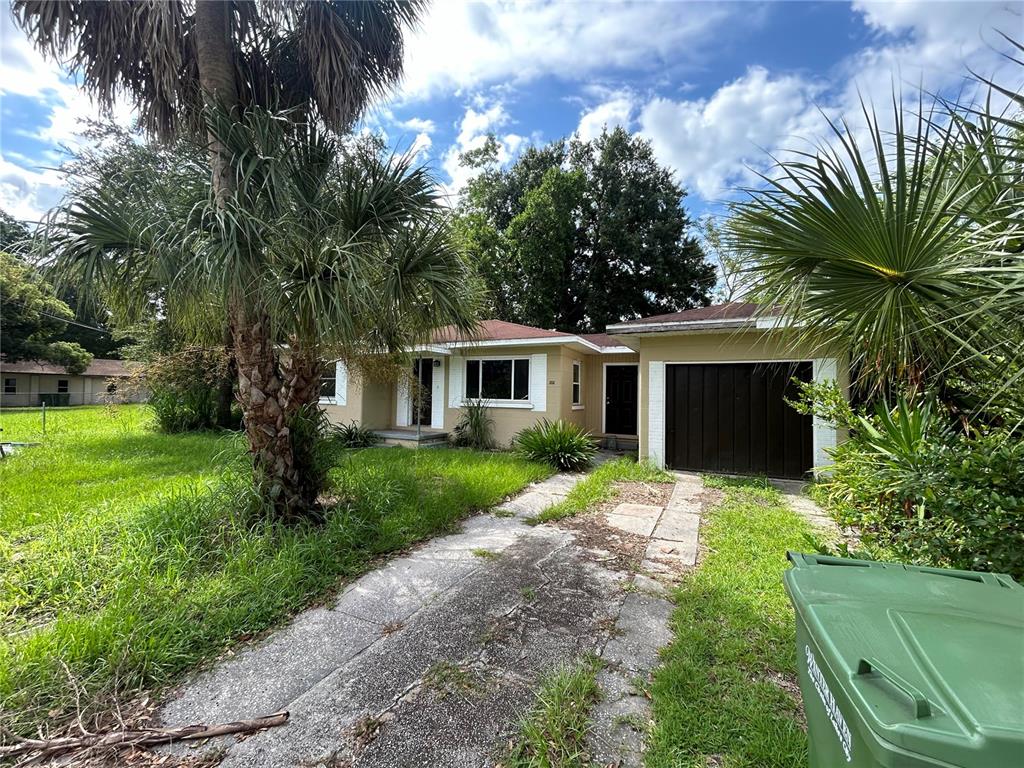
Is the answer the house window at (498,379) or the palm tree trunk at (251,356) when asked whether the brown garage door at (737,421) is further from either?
the palm tree trunk at (251,356)

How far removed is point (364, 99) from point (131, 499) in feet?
19.1

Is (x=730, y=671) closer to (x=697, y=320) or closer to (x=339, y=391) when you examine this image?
(x=697, y=320)

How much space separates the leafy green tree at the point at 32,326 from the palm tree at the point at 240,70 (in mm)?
22702

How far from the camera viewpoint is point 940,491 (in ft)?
9.59

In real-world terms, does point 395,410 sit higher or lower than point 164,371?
lower

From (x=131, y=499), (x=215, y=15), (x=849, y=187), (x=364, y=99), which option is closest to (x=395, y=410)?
(x=131, y=499)

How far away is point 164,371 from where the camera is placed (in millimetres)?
11594

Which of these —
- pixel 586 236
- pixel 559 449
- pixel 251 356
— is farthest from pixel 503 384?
pixel 586 236

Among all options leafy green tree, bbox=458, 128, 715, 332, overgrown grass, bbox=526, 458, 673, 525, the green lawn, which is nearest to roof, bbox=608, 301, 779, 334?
overgrown grass, bbox=526, 458, 673, 525

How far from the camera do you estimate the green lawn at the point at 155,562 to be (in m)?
2.54

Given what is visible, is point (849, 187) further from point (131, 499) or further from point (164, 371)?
point (164, 371)

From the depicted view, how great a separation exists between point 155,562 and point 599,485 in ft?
19.2

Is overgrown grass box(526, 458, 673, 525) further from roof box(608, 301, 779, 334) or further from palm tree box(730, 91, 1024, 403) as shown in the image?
palm tree box(730, 91, 1024, 403)

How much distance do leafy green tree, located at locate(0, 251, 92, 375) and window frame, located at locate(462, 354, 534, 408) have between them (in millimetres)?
21274
